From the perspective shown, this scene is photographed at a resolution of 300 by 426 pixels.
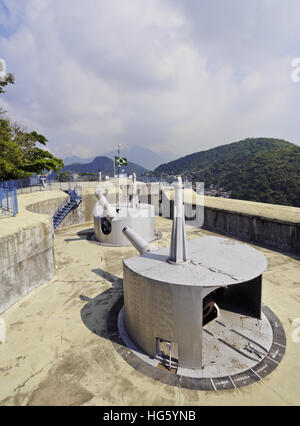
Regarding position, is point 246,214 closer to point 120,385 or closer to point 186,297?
point 186,297

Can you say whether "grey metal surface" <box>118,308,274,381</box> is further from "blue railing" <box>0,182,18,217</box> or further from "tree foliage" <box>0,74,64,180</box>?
"tree foliage" <box>0,74,64,180</box>

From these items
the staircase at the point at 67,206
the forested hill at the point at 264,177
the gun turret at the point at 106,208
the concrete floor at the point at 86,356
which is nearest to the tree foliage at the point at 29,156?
the staircase at the point at 67,206

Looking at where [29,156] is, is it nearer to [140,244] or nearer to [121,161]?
[121,161]

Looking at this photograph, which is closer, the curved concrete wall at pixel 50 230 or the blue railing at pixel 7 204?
the curved concrete wall at pixel 50 230

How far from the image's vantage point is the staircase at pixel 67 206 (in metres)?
24.8

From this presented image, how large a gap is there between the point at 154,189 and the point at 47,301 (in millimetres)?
28671

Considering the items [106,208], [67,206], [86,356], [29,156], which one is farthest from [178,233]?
[29,156]

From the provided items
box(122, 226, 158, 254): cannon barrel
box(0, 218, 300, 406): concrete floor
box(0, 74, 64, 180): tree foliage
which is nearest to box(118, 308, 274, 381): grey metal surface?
box(0, 218, 300, 406): concrete floor

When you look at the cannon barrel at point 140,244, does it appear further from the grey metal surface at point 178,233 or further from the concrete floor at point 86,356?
the concrete floor at point 86,356

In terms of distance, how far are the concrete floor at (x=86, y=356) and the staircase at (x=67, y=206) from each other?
489 inches

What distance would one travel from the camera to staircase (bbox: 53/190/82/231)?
24.8 metres

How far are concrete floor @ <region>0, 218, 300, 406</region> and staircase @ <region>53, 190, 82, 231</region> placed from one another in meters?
12.4

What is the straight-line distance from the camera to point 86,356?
7.45 meters
